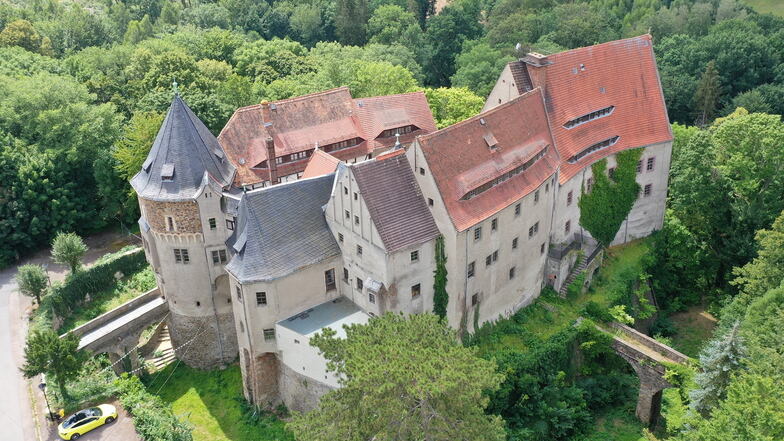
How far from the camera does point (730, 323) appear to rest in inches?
2296

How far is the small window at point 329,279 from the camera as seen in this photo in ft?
177

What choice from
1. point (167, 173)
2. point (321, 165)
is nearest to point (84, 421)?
point (167, 173)

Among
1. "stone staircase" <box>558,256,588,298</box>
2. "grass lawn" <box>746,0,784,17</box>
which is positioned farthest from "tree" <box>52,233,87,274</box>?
"grass lawn" <box>746,0,784,17</box>

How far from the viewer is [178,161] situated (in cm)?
5431

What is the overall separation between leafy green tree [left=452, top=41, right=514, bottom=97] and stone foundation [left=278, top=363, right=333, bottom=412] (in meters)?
63.4

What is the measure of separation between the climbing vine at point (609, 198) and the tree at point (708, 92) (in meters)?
51.5

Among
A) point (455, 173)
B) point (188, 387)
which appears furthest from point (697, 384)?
point (188, 387)

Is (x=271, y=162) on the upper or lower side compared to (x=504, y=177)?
lower

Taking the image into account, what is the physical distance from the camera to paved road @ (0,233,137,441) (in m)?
51.1

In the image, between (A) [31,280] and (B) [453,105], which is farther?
(B) [453,105]

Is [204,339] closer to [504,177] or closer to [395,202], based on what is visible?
[395,202]

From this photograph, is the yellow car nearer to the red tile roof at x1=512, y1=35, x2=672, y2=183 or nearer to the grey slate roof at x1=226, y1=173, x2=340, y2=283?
the grey slate roof at x1=226, y1=173, x2=340, y2=283

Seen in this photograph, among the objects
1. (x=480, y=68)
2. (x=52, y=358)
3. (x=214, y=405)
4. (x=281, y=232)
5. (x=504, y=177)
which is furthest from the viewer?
(x=480, y=68)

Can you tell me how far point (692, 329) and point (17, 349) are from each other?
6318cm
